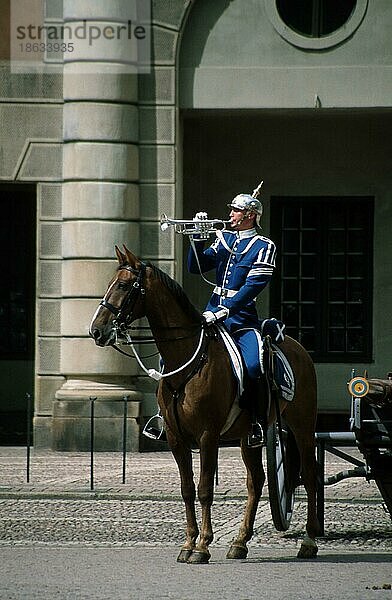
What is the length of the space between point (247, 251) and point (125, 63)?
938 cm

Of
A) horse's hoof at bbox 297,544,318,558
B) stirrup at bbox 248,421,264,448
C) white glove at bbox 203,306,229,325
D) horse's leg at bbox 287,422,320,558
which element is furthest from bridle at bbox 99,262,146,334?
horse's hoof at bbox 297,544,318,558

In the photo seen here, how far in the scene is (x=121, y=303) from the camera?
11.2m

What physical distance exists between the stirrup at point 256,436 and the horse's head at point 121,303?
127 centimetres

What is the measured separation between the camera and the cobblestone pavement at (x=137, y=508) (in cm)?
1254

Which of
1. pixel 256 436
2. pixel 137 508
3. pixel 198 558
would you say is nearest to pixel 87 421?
pixel 137 508

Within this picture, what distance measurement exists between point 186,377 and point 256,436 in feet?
2.55

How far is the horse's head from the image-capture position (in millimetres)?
11117

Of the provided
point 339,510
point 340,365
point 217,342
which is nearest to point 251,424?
point 217,342

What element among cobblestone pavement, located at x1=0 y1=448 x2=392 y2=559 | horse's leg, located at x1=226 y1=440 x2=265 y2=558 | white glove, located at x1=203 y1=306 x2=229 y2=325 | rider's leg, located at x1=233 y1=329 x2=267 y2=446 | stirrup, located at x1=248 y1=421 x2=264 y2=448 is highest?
white glove, located at x1=203 y1=306 x2=229 y2=325

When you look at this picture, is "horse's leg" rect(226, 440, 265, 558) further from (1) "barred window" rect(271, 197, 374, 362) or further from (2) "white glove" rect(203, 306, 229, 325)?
(1) "barred window" rect(271, 197, 374, 362)

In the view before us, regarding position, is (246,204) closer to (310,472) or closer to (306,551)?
(310,472)

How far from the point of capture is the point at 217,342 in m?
11.6

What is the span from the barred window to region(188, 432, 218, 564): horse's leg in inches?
490

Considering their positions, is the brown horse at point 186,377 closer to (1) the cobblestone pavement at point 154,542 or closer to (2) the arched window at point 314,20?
(1) the cobblestone pavement at point 154,542
